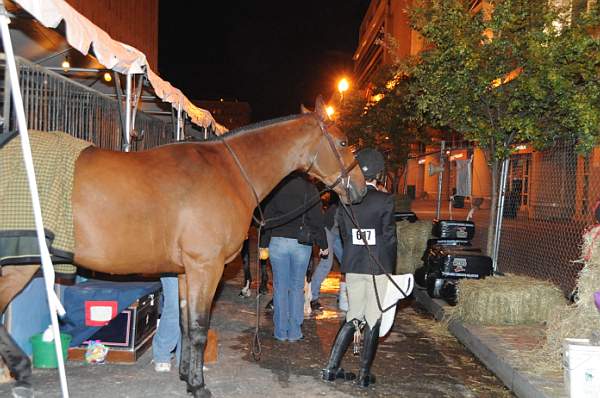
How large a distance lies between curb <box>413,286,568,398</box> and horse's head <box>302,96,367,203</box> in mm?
2288

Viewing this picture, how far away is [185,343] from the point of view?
4910 mm

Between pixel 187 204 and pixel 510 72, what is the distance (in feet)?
17.4

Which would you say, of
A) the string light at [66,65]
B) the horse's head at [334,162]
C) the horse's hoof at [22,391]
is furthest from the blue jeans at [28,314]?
the horse's head at [334,162]

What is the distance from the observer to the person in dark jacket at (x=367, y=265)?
5.34 metres

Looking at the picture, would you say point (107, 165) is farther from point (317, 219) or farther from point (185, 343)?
point (317, 219)

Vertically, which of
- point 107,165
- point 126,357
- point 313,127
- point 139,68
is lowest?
point 126,357

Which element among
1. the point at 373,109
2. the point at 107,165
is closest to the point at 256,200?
the point at 107,165

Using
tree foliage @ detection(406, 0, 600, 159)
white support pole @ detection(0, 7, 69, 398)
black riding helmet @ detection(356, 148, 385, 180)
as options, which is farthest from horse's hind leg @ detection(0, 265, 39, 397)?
tree foliage @ detection(406, 0, 600, 159)

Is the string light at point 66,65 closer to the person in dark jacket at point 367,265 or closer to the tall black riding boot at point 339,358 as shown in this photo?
the person in dark jacket at point 367,265

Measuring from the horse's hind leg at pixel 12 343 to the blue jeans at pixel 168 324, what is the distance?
1.52m

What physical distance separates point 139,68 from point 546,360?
5010 millimetres

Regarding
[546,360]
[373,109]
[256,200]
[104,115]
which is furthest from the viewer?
[373,109]

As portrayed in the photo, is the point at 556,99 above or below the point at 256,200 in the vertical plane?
above

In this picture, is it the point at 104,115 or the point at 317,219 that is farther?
the point at 104,115
